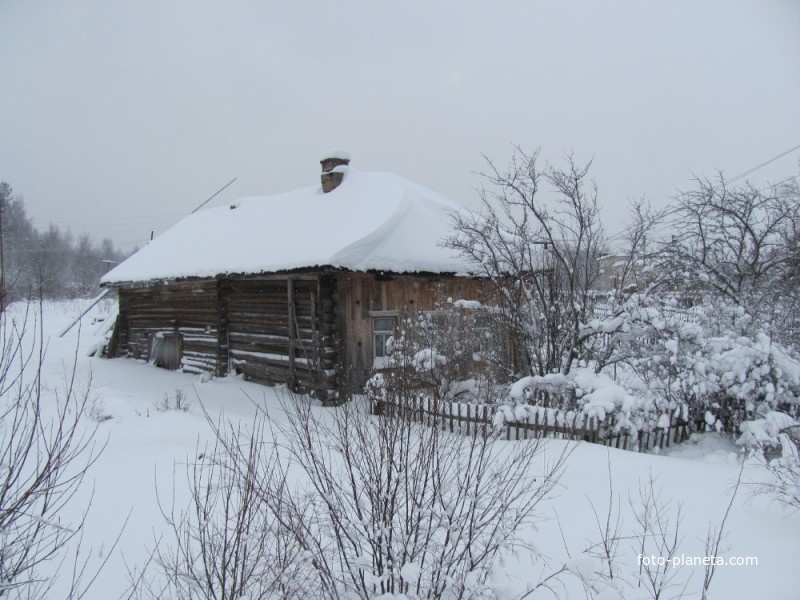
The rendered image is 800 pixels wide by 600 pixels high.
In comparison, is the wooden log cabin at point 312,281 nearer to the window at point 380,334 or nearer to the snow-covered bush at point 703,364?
the window at point 380,334

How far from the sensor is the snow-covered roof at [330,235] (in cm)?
1012

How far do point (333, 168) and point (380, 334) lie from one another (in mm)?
5790

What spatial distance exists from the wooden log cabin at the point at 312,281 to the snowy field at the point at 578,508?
11.0ft

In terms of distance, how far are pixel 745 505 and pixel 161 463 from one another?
19.3 feet

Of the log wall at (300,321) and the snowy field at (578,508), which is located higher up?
the log wall at (300,321)

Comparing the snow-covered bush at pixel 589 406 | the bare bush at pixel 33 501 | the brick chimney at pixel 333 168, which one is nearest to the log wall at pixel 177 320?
the brick chimney at pixel 333 168

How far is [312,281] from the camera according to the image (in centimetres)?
1039

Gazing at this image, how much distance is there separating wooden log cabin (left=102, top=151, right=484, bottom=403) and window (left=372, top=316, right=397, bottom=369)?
0.02 m

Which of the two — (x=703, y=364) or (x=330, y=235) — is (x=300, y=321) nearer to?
→ (x=330, y=235)

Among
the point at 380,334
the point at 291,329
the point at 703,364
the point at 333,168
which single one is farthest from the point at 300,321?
the point at 703,364

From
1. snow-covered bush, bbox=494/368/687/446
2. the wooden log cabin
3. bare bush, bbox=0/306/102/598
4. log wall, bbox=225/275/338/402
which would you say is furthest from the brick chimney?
bare bush, bbox=0/306/102/598

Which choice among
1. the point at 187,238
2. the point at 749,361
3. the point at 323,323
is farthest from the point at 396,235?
the point at 187,238

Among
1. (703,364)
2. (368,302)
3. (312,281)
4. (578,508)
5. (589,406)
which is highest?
(312,281)

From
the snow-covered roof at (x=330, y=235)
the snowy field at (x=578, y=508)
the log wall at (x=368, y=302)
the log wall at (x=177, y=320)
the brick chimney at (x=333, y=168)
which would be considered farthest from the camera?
the log wall at (x=177, y=320)
